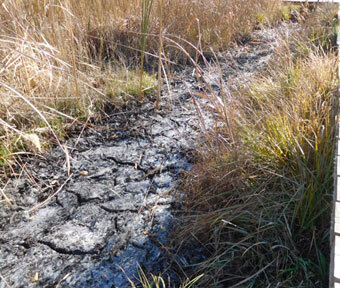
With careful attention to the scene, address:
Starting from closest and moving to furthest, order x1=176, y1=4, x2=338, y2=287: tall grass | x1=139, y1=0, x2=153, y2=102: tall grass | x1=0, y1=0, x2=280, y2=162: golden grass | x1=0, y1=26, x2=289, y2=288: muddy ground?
x1=176, y1=4, x2=338, y2=287: tall grass → x1=0, y1=26, x2=289, y2=288: muddy ground → x1=0, y1=0, x2=280, y2=162: golden grass → x1=139, y1=0, x2=153, y2=102: tall grass

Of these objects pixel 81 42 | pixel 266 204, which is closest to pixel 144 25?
pixel 81 42

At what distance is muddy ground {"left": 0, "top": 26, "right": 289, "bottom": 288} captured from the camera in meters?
1.82

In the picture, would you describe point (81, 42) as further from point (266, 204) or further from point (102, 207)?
point (266, 204)

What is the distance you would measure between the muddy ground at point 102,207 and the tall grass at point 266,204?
0.57ft

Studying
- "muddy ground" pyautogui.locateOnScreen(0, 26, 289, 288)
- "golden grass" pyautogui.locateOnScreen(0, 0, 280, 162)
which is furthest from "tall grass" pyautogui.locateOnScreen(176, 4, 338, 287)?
"golden grass" pyautogui.locateOnScreen(0, 0, 280, 162)

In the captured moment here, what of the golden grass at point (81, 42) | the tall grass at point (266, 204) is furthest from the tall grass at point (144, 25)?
the tall grass at point (266, 204)

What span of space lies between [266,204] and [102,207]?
93 cm

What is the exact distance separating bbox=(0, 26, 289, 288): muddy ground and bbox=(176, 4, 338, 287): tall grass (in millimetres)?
175

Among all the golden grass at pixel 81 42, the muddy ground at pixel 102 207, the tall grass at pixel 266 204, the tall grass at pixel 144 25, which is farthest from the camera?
the tall grass at pixel 144 25

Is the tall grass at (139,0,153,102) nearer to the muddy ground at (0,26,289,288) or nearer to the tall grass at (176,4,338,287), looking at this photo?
the muddy ground at (0,26,289,288)

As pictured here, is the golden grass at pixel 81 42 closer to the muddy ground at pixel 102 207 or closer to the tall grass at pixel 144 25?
the tall grass at pixel 144 25

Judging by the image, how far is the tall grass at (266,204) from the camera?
1693 millimetres

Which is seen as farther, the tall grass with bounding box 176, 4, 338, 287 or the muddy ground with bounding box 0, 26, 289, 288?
the muddy ground with bounding box 0, 26, 289, 288

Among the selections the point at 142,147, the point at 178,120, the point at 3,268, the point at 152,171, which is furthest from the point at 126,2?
the point at 3,268
